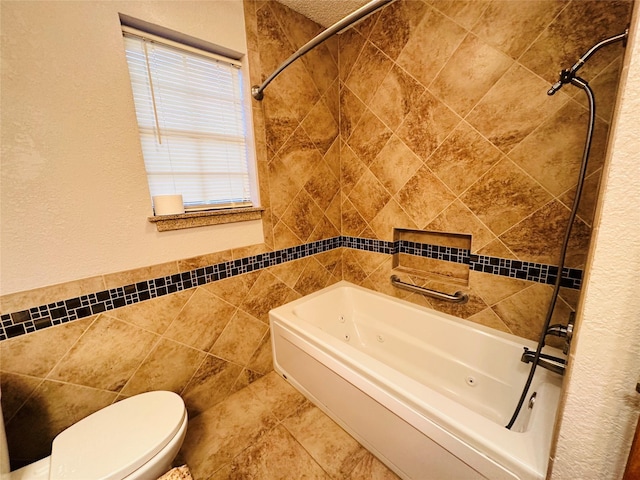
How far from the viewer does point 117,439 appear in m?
0.95

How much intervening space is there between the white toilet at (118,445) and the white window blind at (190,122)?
1000mm

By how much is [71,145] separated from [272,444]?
1.73m

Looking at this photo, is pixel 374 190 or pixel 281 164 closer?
pixel 281 164

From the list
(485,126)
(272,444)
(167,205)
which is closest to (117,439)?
(272,444)

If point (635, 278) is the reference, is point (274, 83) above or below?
above

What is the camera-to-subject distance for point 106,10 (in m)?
1.05

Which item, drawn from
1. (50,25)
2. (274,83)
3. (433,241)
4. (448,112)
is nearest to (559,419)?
(433,241)

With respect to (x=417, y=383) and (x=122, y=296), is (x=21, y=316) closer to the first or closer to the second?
(x=122, y=296)

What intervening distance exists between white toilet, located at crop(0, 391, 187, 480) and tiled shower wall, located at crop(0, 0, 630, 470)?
0.23m

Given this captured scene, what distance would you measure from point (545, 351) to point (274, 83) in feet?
7.19

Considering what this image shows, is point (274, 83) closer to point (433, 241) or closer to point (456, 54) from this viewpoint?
point (456, 54)

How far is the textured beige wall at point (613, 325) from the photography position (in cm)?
46

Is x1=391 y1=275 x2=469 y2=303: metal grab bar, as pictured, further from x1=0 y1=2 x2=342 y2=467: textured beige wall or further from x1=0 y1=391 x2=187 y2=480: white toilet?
x1=0 y1=391 x2=187 y2=480: white toilet

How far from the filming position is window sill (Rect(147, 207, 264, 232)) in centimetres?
127
